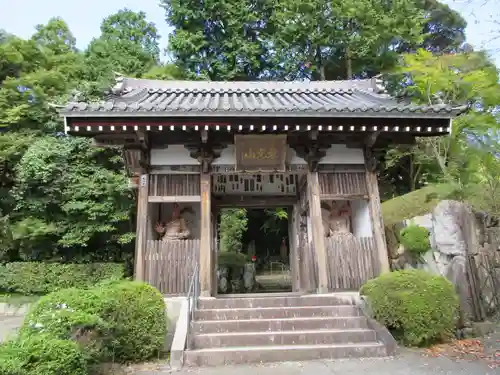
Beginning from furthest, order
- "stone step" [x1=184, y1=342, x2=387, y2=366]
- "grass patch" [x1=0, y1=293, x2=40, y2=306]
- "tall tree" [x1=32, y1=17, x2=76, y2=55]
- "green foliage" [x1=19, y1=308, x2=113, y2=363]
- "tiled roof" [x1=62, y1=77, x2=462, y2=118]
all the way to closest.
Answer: "tall tree" [x1=32, y1=17, x2=76, y2=55]
"grass patch" [x1=0, y1=293, x2=40, y2=306]
"tiled roof" [x1=62, y1=77, x2=462, y2=118]
"stone step" [x1=184, y1=342, x2=387, y2=366]
"green foliage" [x1=19, y1=308, x2=113, y2=363]

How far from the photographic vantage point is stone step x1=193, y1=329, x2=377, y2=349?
5516 mm

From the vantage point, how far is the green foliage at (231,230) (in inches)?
771

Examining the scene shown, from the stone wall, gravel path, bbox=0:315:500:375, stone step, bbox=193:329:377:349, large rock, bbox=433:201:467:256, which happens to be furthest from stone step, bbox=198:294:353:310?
large rock, bbox=433:201:467:256

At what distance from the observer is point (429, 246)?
7926 mm

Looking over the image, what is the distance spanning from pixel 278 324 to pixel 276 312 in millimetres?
337

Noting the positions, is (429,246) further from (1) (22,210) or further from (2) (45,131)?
(2) (45,131)

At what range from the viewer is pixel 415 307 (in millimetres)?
5570

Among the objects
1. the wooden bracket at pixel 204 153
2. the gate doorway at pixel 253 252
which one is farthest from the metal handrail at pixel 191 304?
the gate doorway at pixel 253 252

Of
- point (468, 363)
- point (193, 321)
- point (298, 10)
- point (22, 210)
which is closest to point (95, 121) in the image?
point (193, 321)

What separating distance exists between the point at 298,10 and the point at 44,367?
2133 cm

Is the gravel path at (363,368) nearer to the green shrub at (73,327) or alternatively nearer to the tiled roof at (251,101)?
the green shrub at (73,327)

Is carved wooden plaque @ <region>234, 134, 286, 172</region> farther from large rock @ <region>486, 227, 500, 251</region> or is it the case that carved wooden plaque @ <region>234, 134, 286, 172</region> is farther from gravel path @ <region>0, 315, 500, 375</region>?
large rock @ <region>486, 227, 500, 251</region>

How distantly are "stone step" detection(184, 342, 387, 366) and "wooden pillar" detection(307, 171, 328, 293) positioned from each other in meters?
1.88

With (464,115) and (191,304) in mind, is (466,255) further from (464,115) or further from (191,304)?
(464,115)
